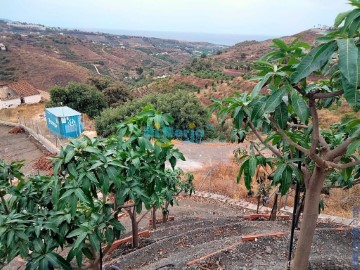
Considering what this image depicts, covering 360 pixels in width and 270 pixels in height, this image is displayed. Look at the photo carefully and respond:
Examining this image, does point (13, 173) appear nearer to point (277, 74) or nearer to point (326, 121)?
point (277, 74)

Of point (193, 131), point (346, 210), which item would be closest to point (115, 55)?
point (193, 131)

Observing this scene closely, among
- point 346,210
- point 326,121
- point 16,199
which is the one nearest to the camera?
point 16,199

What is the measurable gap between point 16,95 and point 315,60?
118 feet

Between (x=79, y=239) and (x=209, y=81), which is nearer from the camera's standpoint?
(x=79, y=239)

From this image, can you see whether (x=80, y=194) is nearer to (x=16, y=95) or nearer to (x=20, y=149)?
(x=20, y=149)

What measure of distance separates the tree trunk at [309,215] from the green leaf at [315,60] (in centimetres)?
109

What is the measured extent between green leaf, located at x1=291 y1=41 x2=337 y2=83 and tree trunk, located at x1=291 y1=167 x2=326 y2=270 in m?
1.09

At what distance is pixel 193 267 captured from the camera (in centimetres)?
346

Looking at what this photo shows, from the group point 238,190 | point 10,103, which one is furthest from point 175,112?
point 10,103

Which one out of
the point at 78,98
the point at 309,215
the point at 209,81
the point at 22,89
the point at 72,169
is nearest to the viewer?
the point at 72,169

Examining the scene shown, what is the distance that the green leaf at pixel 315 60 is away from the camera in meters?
1.46

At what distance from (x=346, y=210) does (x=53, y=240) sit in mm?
7665

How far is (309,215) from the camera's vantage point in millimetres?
2551

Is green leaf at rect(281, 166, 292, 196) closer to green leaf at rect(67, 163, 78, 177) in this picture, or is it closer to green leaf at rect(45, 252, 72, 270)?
green leaf at rect(67, 163, 78, 177)
